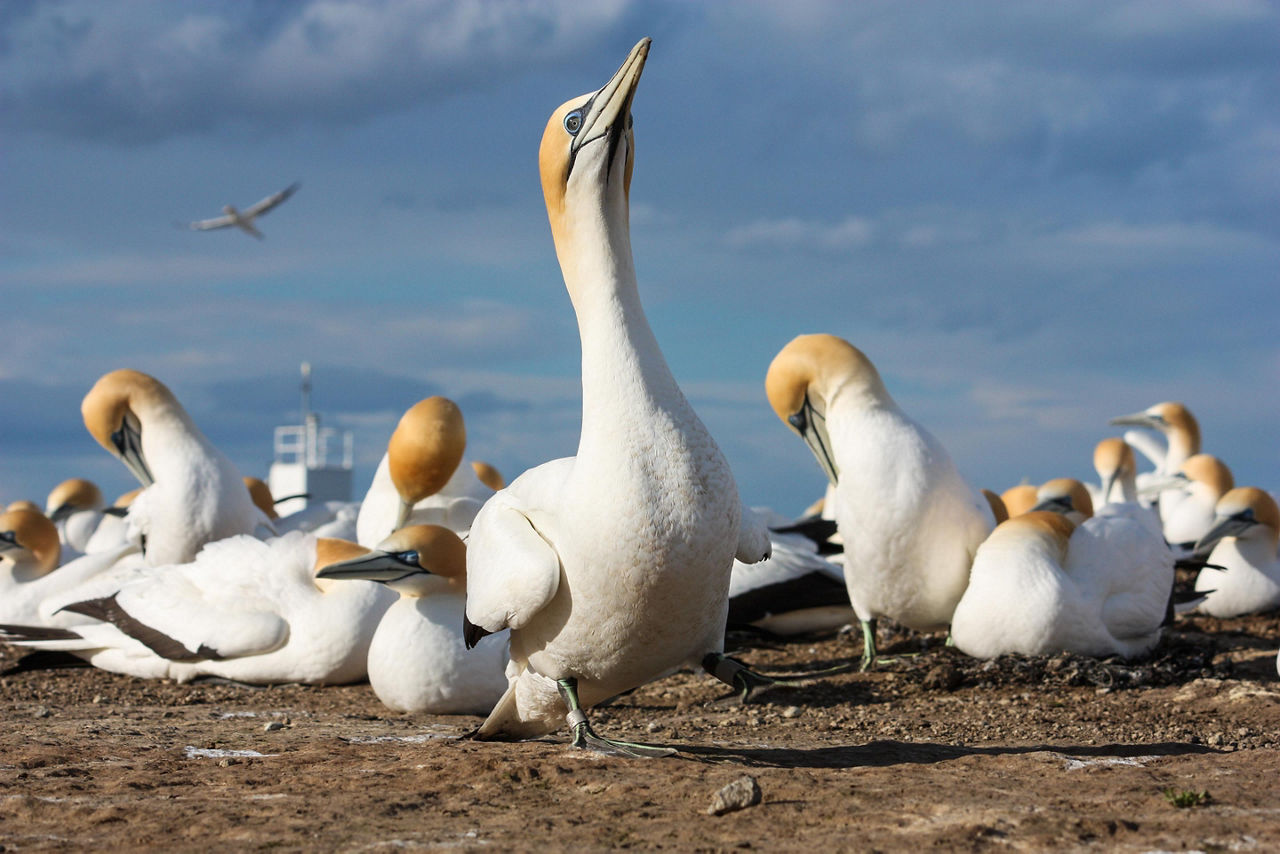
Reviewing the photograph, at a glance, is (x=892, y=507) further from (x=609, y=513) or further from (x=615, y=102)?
(x=615, y=102)

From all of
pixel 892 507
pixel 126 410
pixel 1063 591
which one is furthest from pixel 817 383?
pixel 126 410

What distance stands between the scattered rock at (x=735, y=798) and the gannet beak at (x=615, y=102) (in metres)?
1.90

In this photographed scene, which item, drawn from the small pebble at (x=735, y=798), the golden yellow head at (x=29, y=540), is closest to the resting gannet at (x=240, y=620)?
the golden yellow head at (x=29, y=540)

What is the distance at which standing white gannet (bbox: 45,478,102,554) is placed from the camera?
16.7 metres

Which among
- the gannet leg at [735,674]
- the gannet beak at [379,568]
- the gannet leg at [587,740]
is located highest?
the gannet beak at [379,568]

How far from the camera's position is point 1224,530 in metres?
10.3

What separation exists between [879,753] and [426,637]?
2.64 m

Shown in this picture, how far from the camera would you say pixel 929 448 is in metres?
7.48

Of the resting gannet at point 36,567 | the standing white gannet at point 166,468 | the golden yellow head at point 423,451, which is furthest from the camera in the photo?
the standing white gannet at point 166,468

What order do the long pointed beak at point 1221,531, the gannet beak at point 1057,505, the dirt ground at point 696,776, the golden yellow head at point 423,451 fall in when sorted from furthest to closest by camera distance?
the gannet beak at point 1057,505
the long pointed beak at point 1221,531
the golden yellow head at point 423,451
the dirt ground at point 696,776

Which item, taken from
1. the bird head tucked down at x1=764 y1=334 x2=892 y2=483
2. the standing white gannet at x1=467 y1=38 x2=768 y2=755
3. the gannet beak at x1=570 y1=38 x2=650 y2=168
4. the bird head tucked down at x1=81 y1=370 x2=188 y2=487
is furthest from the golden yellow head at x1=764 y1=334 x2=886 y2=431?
the bird head tucked down at x1=81 y1=370 x2=188 y2=487

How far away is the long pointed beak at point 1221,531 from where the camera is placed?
10250 mm

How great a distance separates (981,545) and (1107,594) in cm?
72

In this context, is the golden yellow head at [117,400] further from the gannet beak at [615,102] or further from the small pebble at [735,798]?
the small pebble at [735,798]
